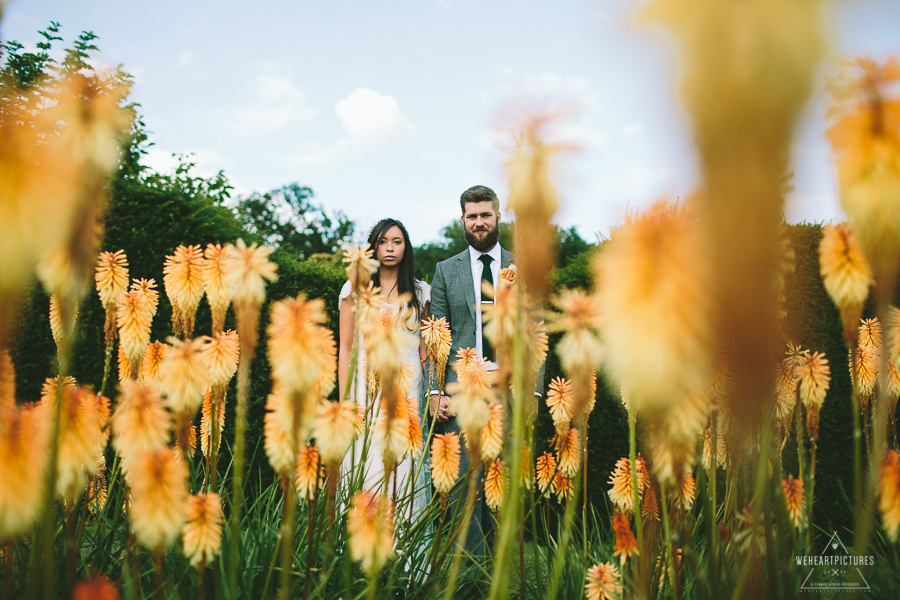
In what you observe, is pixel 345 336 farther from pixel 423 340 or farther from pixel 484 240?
pixel 484 240

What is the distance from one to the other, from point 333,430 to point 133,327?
3.78 feet

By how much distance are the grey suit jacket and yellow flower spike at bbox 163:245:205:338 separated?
2.72m

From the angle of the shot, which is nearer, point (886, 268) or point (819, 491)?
point (886, 268)

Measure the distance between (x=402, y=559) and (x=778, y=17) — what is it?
94.0 inches

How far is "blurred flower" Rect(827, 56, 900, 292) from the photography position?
105 cm

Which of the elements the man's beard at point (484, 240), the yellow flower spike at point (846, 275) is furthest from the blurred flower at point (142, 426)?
the man's beard at point (484, 240)

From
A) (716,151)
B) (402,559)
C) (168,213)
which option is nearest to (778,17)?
(716,151)

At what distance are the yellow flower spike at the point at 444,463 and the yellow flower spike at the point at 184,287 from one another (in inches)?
48.9

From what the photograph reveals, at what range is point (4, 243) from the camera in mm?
1057

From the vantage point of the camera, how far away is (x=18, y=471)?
Result: 1310 mm

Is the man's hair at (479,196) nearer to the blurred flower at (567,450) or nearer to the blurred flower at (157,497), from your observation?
the blurred flower at (567,450)

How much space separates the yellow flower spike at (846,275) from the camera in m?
1.50

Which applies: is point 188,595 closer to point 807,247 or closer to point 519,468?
point 519,468

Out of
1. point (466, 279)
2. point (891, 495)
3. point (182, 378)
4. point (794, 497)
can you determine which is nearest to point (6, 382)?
point (182, 378)
